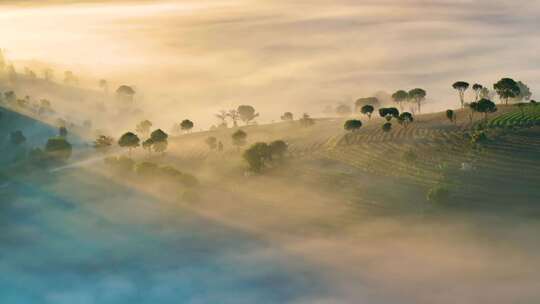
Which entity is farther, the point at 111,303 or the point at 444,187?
the point at 444,187

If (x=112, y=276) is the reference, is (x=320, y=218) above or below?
above

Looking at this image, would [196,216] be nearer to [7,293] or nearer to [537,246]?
[7,293]

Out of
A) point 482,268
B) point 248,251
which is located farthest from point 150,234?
point 482,268

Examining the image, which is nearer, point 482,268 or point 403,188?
point 482,268

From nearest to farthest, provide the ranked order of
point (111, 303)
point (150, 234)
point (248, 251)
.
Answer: point (111, 303)
point (248, 251)
point (150, 234)

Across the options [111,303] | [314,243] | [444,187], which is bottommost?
[111,303]

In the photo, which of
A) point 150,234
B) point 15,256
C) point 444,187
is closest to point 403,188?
point 444,187

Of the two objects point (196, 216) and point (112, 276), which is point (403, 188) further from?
point (112, 276)

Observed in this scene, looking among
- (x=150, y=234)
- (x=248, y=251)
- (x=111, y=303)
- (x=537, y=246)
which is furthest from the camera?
(x=150, y=234)

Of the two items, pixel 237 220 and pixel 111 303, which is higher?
pixel 237 220
